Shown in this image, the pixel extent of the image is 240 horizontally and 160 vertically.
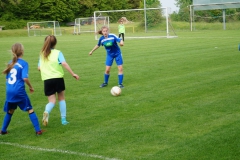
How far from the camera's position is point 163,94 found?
1031 cm

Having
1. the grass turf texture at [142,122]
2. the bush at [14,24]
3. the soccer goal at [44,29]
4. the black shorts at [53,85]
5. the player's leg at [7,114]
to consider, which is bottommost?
the grass turf texture at [142,122]

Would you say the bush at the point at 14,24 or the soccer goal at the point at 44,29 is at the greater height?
the bush at the point at 14,24

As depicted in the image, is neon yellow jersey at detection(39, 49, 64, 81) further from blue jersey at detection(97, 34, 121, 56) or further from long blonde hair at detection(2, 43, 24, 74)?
blue jersey at detection(97, 34, 121, 56)

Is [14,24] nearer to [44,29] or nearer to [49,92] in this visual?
[44,29]

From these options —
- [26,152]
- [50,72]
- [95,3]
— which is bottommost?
[26,152]

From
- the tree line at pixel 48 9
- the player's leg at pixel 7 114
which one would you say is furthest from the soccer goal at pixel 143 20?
the player's leg at pixel 7 114

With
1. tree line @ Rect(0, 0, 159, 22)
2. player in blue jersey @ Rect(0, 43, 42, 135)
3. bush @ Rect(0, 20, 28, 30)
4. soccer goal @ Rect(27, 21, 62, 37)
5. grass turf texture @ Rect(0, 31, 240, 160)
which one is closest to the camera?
grass turf texture @ Rect(0, 31, 240, 160)

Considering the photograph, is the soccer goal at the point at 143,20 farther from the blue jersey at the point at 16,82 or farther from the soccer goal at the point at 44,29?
the blue jersey at the point at 16,82

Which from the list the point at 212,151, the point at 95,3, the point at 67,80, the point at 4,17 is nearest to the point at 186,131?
the point at 212,151

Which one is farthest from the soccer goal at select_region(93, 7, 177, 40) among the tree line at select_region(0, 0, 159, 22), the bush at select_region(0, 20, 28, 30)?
the bush at select_region(0, 20, 28, 30)

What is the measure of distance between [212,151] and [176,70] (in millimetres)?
8922

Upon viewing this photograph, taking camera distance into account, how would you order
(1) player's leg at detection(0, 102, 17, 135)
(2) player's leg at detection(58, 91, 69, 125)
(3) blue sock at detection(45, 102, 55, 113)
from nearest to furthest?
(1) player's leg at detection(0, 102, 17, 135)
(3) blue sock at detection(45, 102, 55, 113)
(2) player's leg at detection(58, 91, 69, 125)

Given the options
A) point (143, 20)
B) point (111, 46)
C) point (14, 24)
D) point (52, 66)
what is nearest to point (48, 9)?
point (14, 24)

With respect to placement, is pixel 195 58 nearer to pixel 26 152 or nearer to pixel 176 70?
pixel 176 70
